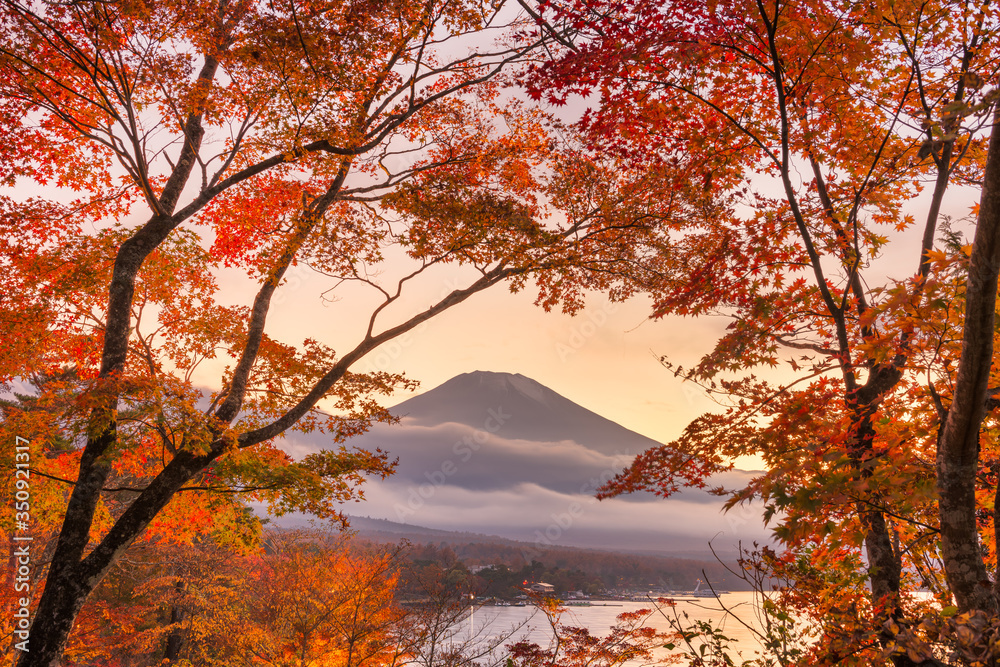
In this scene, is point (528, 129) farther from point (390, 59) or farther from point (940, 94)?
point (940, 94)

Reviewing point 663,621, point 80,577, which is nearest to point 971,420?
point 80,577

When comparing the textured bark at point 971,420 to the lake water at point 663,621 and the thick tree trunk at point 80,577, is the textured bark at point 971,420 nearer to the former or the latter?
the lake water at point 663,621

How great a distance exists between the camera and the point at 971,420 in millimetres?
2828

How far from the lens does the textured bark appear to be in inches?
103

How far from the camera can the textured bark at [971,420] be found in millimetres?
2621

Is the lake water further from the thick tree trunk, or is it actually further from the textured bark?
the thick tree trunk

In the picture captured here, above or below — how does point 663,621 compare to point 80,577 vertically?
below

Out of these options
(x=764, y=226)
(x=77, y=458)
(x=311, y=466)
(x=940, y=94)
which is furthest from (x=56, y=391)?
(x=940, y=94)

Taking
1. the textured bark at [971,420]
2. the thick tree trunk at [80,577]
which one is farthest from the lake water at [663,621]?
the thick tree trunk at [80,577]

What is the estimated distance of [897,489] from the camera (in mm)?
3211

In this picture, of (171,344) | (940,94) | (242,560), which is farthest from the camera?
(242,560)

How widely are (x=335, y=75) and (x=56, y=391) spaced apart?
18.7 feet

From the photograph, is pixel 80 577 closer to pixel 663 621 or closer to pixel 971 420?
pixel 971 420

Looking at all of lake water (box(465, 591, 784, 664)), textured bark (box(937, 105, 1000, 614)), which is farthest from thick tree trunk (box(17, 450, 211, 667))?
textured bark (box(937, 105, 1000, 614))
